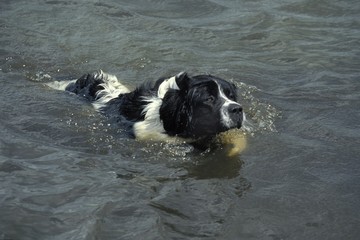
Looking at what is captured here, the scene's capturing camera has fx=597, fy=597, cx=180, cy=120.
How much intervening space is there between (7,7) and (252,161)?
260 inches

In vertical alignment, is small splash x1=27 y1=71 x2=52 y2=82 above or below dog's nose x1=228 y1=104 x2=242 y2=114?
below

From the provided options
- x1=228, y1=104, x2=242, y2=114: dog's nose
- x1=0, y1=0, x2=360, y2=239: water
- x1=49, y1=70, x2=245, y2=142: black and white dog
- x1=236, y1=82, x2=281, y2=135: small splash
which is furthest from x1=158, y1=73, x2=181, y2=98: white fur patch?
x1=236, y1=82, x2=281, y2=135: small splash

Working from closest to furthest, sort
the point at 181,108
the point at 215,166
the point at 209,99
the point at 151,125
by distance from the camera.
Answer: the point at 215,166 → the point at 209,99 → the point at 181,108 → the point at 151,125

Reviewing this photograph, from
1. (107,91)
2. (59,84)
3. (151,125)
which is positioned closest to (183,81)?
(151,125)

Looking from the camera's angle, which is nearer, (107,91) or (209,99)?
(209,99)

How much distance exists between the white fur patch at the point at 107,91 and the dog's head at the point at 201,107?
1100 mm

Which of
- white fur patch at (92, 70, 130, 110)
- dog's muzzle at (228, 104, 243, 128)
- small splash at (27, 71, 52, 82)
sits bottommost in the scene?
small splash at (27, 71, 52, 82)

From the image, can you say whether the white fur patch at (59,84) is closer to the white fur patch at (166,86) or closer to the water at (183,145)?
the water at (183,145)

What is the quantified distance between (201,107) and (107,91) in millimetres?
1651

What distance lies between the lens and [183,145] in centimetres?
584

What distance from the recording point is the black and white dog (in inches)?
220

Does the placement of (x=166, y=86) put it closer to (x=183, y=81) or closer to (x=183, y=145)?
(x=183, y=81)

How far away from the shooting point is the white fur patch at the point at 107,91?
6.78 meters

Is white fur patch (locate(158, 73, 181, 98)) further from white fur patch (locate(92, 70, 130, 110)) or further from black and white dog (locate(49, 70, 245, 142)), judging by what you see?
white fur patch (locate(92, 70, 130, 110))
